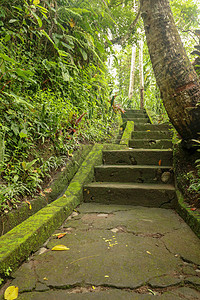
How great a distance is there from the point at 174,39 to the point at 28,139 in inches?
75.9

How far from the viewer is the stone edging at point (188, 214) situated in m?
1.59

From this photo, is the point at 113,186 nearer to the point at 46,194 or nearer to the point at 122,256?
the point at 46,194

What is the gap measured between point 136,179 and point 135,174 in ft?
0.23

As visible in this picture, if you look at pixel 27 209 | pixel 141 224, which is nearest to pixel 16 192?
pixel 27 209

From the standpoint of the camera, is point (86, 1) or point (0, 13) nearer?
point (0, 13)

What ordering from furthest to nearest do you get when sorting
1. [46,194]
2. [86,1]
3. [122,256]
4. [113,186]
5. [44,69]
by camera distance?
1. [86,1]
2. [44,69]
3. [113,186]
4. [46,194]
5. [122,256]

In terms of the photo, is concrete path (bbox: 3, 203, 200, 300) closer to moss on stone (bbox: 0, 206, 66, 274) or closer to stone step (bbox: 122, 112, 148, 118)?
moss on stone (bbox: 0, 206, 66, 274)

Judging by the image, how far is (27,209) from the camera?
67.7 inches

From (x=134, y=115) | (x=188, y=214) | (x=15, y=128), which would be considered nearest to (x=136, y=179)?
(x=188, y=214)

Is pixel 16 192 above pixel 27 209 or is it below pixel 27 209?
above

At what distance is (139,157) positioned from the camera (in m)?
3.00

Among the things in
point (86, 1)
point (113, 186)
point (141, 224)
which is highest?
point (86, 1)

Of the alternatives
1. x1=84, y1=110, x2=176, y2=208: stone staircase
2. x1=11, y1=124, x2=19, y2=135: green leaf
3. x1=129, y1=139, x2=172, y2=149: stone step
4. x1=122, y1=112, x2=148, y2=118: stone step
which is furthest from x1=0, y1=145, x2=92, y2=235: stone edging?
x1=122, y1=112, x2=148, y2=118: stone step

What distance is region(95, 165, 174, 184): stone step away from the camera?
2.61 m
